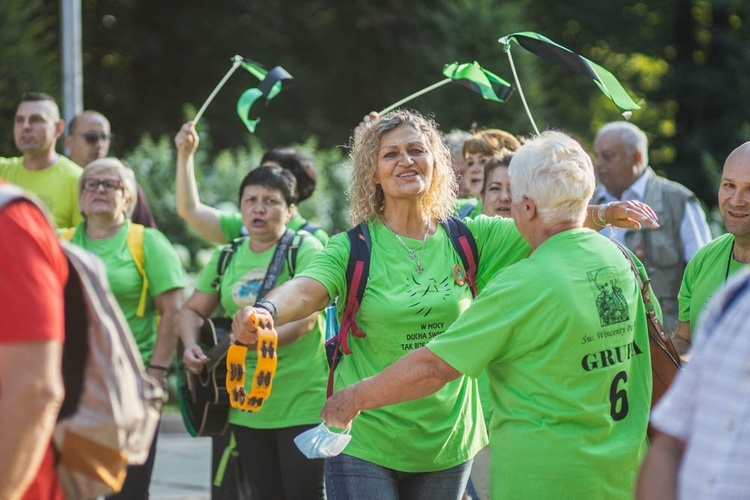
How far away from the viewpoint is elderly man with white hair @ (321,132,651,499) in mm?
3557

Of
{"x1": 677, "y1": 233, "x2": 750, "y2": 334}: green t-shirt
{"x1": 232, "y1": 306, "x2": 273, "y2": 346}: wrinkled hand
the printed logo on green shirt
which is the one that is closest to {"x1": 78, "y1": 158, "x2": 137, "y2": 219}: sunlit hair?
{"x1": 232, "y1": 306, "x2": 273, "y2": 346}: wrinkled hand

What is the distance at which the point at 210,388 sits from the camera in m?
6.21

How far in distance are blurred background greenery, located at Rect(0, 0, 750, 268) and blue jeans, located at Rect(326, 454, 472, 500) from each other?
15.4 m

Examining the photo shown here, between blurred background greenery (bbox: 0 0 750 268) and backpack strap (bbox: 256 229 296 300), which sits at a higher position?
blurred background greenery (bbox: 0 0 750 268)

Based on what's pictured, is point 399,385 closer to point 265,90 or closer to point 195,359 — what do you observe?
point 195,359

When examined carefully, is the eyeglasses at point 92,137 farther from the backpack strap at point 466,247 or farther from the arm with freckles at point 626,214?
the arm with freckles at point 626,214

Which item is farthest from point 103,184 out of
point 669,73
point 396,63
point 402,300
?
point 396,63

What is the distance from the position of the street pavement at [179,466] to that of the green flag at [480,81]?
10.8 feet

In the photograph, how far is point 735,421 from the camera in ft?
7.72

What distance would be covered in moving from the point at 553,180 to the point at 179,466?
699 centimetres

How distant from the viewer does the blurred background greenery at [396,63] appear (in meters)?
20.6

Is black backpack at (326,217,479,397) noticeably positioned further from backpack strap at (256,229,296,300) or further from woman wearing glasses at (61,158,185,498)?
woman wearing glasses at (61,158,185,498)

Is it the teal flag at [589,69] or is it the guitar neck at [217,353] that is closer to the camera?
the teal flag at [589,69]

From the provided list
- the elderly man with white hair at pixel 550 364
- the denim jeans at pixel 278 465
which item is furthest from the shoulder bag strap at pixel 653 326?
the denim jeans at pixel 278 465
